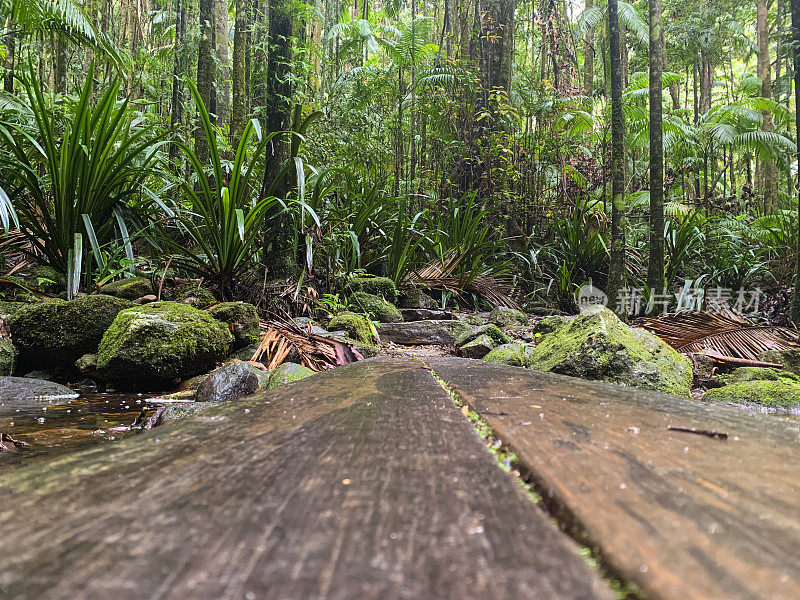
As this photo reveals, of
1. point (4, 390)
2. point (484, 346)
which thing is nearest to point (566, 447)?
point (4, 390)

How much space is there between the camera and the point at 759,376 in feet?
6.65

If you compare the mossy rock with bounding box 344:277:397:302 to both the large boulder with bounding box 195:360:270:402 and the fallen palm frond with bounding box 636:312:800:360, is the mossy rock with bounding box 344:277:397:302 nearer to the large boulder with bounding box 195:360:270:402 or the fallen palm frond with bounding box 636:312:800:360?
the large boulder with bounding box 195:360:270:402

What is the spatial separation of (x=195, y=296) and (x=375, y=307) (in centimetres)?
140

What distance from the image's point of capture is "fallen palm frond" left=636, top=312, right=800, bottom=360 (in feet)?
8.36

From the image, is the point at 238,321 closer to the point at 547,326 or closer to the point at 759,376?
the point at 547,326

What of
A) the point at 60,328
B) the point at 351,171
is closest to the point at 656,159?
the point at 351,171

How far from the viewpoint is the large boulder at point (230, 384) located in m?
1.60

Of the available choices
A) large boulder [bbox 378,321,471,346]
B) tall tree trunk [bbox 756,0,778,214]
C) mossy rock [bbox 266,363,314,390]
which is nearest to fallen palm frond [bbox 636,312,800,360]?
large boulder [bbox 378,321,471,346]

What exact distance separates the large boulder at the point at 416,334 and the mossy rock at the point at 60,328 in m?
1.81

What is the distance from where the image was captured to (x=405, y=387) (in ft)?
3.22

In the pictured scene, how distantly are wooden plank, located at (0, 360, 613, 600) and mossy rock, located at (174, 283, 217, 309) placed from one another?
2.13 m

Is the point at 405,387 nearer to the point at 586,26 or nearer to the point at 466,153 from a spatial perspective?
the point at 466,153

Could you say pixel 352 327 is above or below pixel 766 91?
below

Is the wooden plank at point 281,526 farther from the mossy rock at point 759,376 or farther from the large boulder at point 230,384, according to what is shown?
the mossy rock at point 759,376
